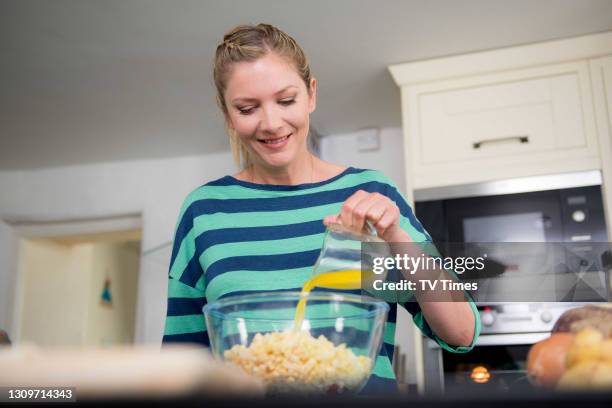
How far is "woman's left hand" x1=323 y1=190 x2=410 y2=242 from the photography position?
0.71 m

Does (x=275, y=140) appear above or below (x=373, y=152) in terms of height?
below

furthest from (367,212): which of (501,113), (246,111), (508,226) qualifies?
(501,113)

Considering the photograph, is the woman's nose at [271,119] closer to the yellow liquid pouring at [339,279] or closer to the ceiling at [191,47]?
the yellow liquid pouring at [339,279]

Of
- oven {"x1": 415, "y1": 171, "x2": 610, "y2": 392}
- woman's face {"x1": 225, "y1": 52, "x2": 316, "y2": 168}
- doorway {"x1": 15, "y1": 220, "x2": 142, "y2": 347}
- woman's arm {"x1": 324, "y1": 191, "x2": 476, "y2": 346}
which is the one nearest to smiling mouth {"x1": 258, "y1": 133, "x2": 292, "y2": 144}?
woman's face {"x1": 225, "y1": 52, "x2": 316, "y2": 168}

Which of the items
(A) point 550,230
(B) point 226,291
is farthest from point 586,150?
(B) point 226,291

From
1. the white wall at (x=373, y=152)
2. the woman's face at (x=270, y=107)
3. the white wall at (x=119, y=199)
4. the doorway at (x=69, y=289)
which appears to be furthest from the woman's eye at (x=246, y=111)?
the doorway at (x=69, y=289)

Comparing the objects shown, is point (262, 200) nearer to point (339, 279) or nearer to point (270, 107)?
point (270, 107)

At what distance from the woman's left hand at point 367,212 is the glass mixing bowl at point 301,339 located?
0.35ft

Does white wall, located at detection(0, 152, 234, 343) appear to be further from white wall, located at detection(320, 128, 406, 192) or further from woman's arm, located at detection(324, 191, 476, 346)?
woman's arm, located at detection(324, 191, 476, 346)

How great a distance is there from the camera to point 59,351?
1.29 ft

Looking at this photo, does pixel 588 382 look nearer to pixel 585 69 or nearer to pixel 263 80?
pixel 263 80

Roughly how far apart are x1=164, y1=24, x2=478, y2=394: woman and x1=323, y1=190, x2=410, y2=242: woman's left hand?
7.8 inches

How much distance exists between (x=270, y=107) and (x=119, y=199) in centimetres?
316

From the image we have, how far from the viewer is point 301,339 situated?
0.57 metres
